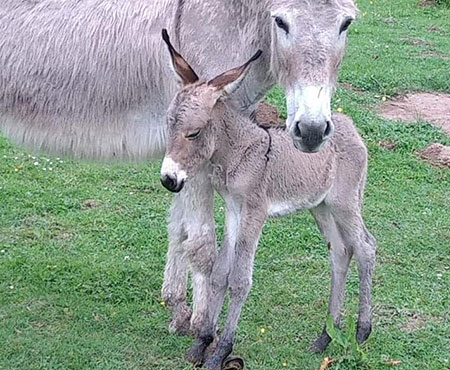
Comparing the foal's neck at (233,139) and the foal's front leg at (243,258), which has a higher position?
the foal's neck at (233,139)

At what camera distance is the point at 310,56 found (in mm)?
3582

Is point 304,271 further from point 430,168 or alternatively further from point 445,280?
point 430,168

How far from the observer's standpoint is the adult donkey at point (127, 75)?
4090 mm

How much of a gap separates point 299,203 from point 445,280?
5.08 feet

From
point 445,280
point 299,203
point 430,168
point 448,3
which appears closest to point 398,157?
point 430,168

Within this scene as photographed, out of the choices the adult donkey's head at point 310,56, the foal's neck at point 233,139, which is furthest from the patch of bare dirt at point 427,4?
the adult donkey's head at point 310,56

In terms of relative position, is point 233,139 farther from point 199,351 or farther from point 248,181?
point 199,351

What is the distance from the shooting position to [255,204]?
13.1ft

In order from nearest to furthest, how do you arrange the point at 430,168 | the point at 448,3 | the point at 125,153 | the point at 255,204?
1. the point at 255,204
2. the point at 125,153
3. the point at 430,168
4. the point at 448,3

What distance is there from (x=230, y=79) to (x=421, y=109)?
17.7 ft

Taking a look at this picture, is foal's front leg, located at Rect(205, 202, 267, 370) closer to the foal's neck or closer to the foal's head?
the foal's neck

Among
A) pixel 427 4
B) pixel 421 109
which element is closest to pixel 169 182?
pixel 421 109

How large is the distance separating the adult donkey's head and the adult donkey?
0.12 m

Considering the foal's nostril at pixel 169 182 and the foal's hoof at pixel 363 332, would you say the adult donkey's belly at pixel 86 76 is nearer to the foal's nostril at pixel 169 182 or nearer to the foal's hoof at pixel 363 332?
the foal's nostril at pixel 169 182
